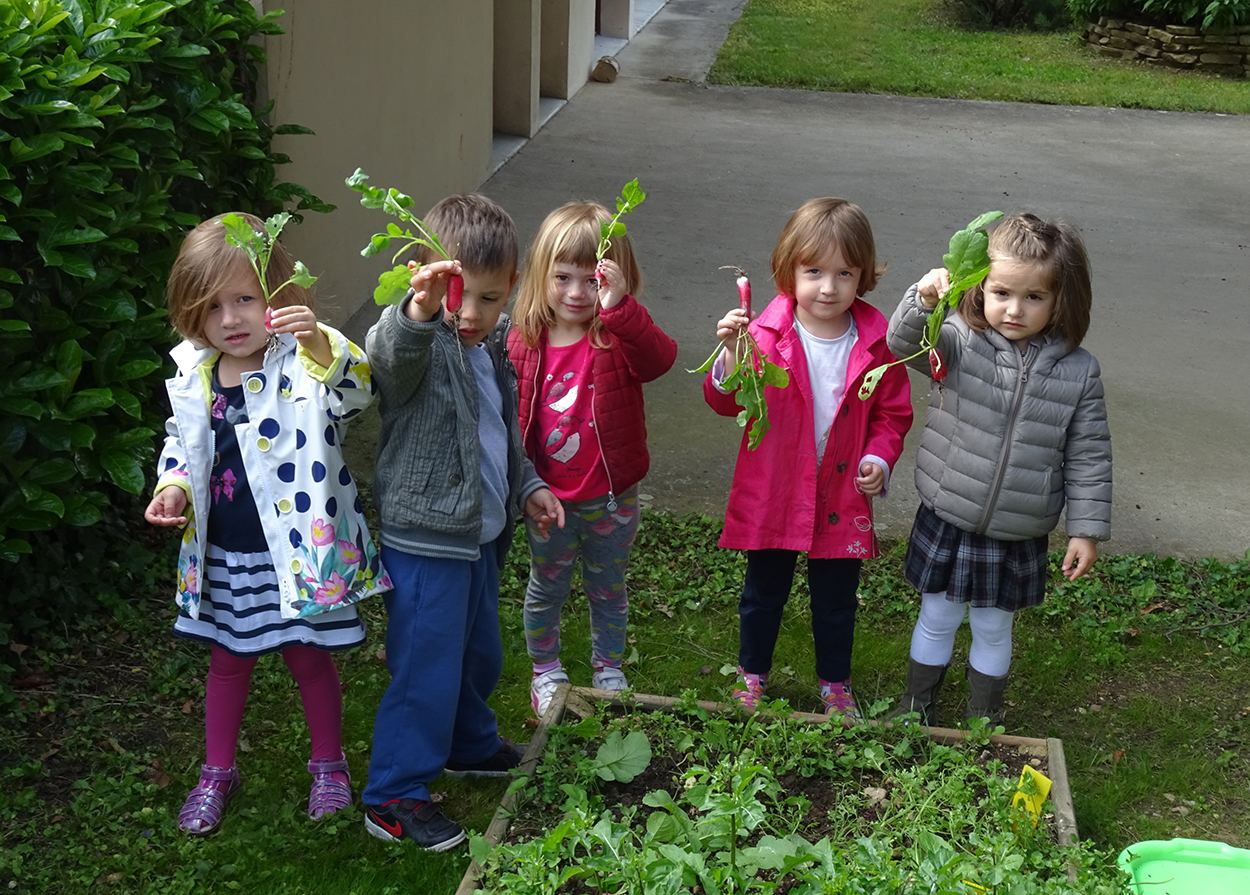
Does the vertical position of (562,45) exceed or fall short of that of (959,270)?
it falls short

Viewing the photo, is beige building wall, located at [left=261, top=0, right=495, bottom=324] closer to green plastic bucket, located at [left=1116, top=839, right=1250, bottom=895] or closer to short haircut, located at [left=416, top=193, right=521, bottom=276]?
short haircut, located at [left=416, top=193, right=521, bottom=276]

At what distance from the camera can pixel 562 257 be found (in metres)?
3.11

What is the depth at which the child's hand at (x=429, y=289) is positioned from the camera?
2498mm

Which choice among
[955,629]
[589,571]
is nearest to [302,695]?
[589,571]

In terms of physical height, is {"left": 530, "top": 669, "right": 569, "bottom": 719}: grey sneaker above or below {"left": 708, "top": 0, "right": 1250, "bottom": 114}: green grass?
above

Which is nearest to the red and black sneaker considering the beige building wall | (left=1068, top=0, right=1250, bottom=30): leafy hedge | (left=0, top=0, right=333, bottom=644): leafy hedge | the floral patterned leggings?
the floral patterned leggings

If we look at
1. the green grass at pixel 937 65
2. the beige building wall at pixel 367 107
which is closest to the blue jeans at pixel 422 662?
the beige building wall at pixel 367 107

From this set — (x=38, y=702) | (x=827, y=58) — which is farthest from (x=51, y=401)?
(x=827, y=58)

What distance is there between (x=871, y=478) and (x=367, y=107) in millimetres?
4335

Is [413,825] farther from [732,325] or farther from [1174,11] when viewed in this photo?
[1174,11]

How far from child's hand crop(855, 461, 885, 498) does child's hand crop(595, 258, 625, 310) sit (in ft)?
2.66

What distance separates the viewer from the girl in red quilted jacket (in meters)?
3.11

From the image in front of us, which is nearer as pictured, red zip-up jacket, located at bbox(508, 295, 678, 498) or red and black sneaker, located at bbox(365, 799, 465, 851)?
red and black sneaker, located at bbox(365, 799, 465, 851)

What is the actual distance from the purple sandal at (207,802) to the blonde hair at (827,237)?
1.99 m
